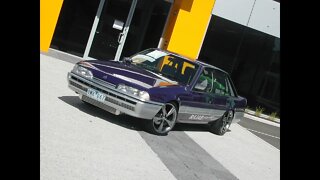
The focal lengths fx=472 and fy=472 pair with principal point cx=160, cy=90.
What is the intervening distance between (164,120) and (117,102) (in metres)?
1.05

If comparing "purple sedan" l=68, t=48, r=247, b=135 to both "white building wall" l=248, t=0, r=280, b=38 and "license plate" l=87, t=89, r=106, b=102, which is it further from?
"white building wall" l=248, t=0, r=280, b=38

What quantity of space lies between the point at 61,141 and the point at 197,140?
383cm

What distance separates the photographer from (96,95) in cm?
794

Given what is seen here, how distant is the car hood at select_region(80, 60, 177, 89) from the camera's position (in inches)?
313

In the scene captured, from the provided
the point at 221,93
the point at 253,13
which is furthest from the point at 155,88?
the point at 253,13

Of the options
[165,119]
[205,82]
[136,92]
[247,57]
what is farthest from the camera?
A: [247,57]

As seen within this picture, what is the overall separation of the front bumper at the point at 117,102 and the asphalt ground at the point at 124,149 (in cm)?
31

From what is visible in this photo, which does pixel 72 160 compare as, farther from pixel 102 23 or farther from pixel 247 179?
pixel 102 23

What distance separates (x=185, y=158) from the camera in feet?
24.5

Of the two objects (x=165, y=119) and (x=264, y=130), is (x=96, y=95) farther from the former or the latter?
(x=264, y=130)

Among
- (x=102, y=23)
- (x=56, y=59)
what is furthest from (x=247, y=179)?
(x=102, y=23)

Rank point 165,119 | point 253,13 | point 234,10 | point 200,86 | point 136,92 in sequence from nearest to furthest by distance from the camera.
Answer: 1. point 136,92
2. point 165,119
3. point 200,86
4. point 234,10
5. point 253,13

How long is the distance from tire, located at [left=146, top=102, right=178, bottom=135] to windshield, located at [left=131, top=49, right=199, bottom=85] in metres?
0.60

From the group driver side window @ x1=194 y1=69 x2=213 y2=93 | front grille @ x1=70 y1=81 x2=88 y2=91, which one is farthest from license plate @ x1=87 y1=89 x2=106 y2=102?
driver side window @ x1=194 y1=69 x2=213 y2=93
